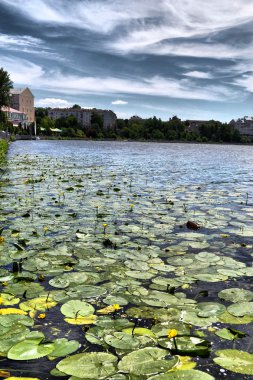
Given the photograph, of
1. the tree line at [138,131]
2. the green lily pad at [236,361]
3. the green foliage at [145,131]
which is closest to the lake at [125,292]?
the green lily pad at [236,361]

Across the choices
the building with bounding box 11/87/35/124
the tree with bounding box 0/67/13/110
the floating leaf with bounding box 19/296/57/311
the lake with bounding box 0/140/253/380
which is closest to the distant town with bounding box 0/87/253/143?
the building with bounding box 11/87/35/124

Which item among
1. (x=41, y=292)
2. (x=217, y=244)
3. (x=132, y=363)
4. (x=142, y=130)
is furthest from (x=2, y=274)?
(x=142, y=130)

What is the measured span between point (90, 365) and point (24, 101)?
477 ft

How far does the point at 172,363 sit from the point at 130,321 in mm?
883

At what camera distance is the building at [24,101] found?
132875 millimetres

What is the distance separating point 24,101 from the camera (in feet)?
454

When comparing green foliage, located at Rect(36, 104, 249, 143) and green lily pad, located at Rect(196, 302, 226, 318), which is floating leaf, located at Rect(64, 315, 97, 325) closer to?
green lily pad, located at Rect(196, 302, 226, 318)

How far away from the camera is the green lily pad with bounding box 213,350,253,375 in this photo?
2.85 meters

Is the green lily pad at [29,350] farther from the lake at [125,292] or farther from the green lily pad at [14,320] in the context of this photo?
the green lily pad at [14,320]

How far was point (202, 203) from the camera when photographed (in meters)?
10.9

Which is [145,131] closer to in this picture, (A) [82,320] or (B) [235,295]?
(B) [235,295]

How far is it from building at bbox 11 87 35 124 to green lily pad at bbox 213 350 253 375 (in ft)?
448

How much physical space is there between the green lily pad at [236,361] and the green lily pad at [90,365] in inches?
34.5

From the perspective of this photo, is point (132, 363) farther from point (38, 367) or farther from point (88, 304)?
point (88, 304)
